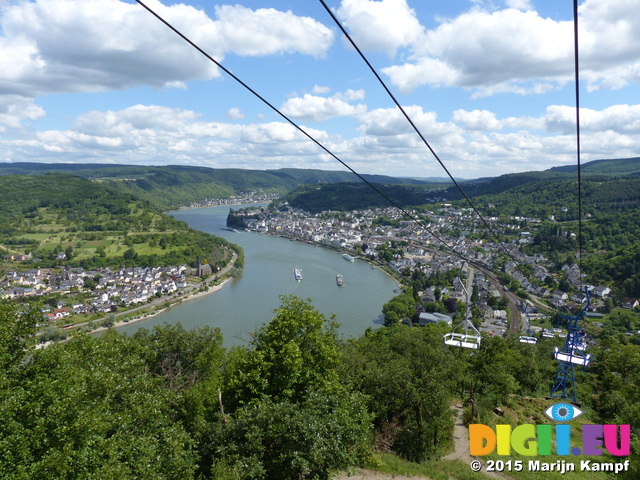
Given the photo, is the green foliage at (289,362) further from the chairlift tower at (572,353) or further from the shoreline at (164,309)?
the shoreline at (164,309)

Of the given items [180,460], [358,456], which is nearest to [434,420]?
→ [358,456]

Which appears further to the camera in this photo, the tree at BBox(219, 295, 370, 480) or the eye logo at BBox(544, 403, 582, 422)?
the eye logo at BBox(544, 403, 582, 422)

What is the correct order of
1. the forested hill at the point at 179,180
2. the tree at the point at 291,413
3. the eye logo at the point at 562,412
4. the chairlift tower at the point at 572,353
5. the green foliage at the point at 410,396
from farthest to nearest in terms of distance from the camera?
1. the forested hill at the point at 179,180
2. the eye logo at the point at 562,412
3. the chairlift tower at the point at 572,353
4. the green foliage at the point at 410,396
5. the tree at the point at 291,413

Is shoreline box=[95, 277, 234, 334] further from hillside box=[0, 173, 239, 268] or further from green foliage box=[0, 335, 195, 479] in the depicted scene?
green foliage box=[0, 335, 195, 479]

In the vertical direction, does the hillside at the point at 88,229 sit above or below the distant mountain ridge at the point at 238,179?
below

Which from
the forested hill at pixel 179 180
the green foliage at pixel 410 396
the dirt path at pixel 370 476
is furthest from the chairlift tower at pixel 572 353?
the forested hill at pixel 179 180

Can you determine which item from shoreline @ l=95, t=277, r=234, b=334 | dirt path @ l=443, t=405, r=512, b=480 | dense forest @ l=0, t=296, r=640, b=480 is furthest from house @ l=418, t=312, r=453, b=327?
dirt path @ l=443, t=405, r=512, b=480

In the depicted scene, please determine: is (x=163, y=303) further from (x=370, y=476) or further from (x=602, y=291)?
(x=602, y=291)

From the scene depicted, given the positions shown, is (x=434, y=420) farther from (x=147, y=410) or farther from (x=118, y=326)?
(x=118, y=326)
